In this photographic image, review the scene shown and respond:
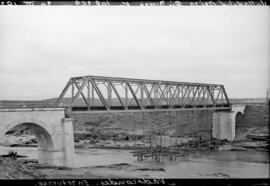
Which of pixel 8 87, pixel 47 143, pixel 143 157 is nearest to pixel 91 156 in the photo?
pixel 143 157

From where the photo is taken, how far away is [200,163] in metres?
24.6

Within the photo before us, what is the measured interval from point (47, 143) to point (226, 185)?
11.0 metres

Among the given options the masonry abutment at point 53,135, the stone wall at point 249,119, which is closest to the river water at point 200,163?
the masonry abutment at point 53,135

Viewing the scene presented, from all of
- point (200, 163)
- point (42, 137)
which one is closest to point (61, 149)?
point (42, 137)

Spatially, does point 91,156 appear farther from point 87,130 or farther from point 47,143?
point 87,130

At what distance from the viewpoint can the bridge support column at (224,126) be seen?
117 feet

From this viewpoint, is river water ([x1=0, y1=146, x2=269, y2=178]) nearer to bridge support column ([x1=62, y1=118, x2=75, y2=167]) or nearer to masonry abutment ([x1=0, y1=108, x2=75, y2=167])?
bridge support column ([x1=62, y1=118, x2=75, y2=167])

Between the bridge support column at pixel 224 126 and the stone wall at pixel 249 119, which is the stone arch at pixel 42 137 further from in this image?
the bridge support column at pixel 224 126

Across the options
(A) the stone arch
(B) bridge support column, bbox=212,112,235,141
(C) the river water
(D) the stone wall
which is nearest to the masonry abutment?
(A) the stone arch

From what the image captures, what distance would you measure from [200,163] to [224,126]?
1261 cm

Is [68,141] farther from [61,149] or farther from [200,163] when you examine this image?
[200,163]

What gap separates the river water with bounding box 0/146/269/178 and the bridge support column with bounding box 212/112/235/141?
522cm

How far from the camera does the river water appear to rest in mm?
17016

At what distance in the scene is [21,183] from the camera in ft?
47.6
